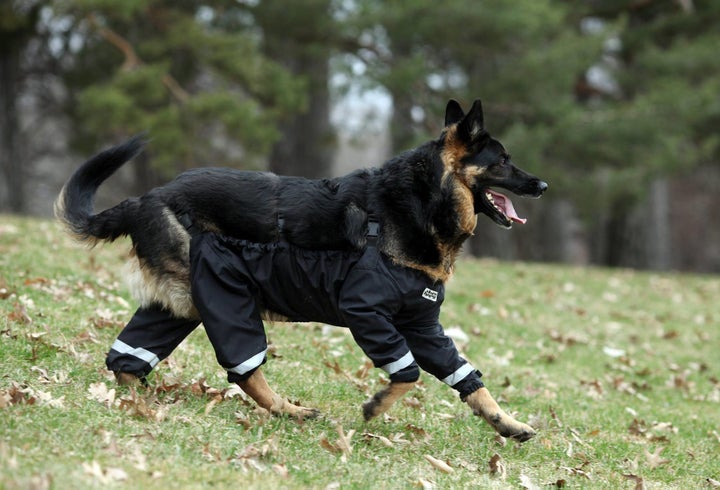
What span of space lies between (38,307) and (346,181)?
324 centimetres

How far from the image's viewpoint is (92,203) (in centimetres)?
536

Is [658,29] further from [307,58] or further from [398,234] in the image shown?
[398,234]

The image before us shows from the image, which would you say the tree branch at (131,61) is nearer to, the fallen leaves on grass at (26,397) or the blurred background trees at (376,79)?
the blurred background trees at (376,79)

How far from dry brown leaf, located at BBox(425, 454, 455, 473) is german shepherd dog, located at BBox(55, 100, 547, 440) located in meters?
0.44

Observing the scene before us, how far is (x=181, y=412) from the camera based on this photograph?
4961mm

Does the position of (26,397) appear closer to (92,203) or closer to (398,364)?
(92,203)

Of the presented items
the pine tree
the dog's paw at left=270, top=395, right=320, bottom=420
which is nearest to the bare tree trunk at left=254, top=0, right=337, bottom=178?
the pine tree

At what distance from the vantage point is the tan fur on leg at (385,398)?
5.02 meters

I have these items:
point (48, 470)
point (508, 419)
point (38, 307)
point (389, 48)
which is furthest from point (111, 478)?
point (389, 48)

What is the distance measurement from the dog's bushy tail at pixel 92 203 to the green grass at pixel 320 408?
0.56m

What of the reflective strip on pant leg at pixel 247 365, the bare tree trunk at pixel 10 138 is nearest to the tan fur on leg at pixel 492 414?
the reflective strip on pant leg at pixel 247 365

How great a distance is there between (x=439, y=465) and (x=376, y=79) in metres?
12.5

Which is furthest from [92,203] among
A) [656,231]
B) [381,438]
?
[656,231]

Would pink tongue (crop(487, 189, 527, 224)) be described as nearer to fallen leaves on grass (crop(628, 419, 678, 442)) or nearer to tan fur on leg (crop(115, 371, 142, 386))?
fallen leaves on grass (crop(628, 419, 678, 442))
